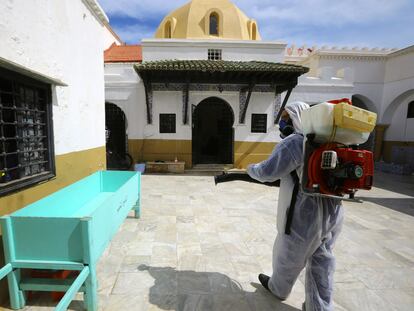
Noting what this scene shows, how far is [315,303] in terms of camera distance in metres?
2.05

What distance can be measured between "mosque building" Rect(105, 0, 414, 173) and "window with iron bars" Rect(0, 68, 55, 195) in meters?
5.76

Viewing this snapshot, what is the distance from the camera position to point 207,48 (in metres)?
10.9

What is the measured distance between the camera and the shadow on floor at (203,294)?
2410 mm

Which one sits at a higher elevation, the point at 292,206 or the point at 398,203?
the point at 292,206

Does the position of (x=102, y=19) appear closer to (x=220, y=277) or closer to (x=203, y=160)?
(x=220, y=277)

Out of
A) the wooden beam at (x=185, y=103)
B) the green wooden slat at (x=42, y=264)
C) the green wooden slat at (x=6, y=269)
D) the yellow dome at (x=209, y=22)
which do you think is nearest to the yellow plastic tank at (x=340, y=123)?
the green wooden slat at (x=42, y=264)

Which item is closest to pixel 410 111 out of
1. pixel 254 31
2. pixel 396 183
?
pixel 396 183

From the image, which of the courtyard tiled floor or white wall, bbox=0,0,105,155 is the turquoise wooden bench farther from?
white wall, bbox=0,0,105,155

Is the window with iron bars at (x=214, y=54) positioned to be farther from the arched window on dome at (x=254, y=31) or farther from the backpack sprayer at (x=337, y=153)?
the backpack sprayer at (x=337, y=153)

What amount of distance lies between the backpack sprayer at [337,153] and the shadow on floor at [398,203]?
528 cm

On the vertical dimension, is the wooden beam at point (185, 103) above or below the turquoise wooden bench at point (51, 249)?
above

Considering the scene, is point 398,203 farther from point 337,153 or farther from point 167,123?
point 167,123

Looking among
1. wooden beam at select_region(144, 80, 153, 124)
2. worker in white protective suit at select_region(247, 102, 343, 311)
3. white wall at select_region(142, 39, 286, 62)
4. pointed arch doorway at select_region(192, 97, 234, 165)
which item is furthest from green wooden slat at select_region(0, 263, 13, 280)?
pointed arch doorway at select_region(192, 97, 234, 165)

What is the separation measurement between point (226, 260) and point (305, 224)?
157cm
